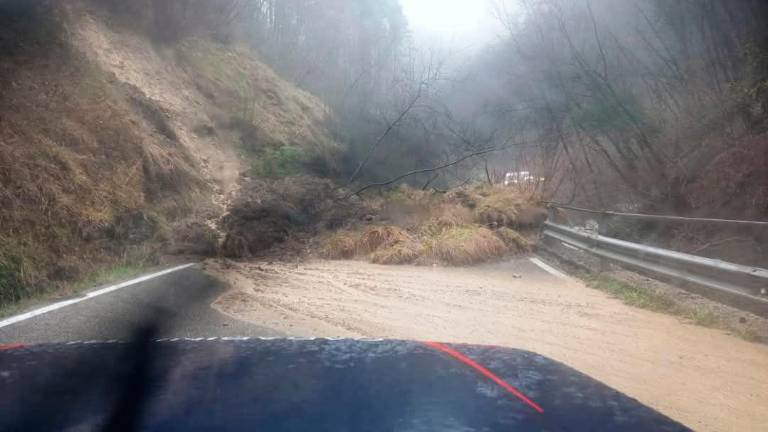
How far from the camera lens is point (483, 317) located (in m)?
6.41

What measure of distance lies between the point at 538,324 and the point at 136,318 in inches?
146

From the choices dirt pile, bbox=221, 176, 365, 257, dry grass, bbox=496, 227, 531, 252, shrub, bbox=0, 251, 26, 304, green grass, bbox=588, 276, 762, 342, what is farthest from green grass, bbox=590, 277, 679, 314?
shrub, bbox=0, 251, 26, 304

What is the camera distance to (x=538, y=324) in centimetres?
611

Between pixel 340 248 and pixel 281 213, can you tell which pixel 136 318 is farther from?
pixel 281 213

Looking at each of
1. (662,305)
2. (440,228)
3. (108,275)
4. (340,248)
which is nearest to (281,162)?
(440,228)

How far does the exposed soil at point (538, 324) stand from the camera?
4219mm

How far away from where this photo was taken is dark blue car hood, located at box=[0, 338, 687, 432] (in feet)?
7.11

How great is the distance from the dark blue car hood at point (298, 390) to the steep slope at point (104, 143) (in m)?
4.96

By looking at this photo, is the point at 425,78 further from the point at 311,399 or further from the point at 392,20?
the point at 311,399

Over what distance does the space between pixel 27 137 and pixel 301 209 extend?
5165 millimetres

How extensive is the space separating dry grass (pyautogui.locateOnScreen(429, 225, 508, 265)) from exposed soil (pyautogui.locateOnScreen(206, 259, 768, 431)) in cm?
99

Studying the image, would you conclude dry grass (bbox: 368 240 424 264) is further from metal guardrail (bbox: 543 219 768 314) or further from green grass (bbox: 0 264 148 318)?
green grass (bbox: 0 264 148 318)

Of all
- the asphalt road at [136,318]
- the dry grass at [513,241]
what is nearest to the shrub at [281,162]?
the dry grass at [513,241]

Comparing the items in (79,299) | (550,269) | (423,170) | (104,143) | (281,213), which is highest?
(104,143)
